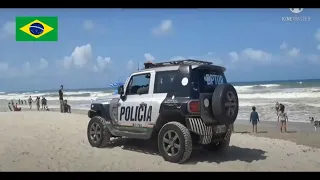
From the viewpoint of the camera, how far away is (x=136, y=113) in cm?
721

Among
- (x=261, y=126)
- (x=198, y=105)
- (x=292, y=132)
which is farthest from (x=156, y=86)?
(x=261, y=126)

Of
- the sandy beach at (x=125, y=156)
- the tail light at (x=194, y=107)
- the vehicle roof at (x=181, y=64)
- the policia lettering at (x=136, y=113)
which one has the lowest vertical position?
the sandy beach at (x=125, y=156)

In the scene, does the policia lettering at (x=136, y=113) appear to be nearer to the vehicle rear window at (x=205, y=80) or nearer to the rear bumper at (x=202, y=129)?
the rear bumper at (x=202, y=129)

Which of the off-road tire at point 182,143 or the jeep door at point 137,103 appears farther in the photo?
the jeep door at point 137,103

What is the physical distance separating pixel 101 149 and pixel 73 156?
1.06 m

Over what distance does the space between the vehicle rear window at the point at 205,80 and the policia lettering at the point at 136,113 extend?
116cm

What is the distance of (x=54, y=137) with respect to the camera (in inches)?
357

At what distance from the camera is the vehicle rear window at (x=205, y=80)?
6.45 meters

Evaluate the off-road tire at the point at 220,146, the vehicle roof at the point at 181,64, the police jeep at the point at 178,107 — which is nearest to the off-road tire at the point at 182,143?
the police jeep at the point at 178,107

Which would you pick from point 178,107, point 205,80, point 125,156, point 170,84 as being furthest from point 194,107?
point 125,156

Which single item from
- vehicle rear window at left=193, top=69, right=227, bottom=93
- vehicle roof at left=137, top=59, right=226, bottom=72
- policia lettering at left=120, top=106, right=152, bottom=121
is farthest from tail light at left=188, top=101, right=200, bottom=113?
policia lettering at left=120, top=106, right=152, bottom=121

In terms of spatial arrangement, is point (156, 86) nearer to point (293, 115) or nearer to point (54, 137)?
point (54, 137)

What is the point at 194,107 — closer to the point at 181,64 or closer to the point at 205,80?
the point at 205,80
